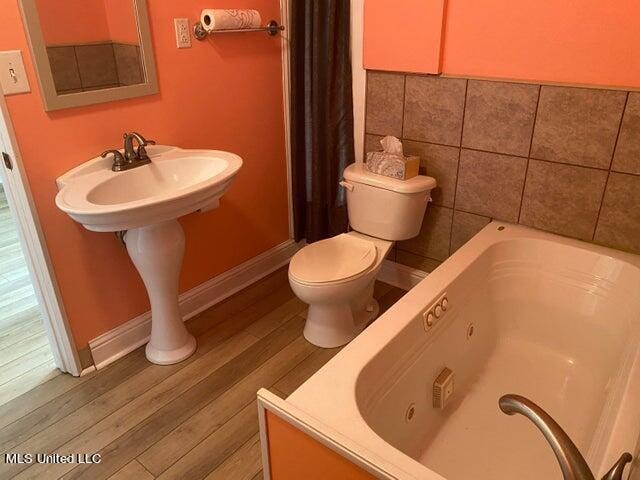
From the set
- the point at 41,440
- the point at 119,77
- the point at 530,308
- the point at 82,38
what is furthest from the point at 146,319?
the point at 530,308

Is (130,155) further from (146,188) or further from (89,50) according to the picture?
(89,50)

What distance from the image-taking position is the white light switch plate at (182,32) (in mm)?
1992

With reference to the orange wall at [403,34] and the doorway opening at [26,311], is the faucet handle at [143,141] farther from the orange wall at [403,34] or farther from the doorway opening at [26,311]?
the orange wall at [403,34]

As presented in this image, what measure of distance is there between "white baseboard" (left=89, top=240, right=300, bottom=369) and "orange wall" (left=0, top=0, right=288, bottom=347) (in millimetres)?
37

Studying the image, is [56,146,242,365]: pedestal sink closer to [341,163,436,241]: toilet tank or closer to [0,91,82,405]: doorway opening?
[0,91,82,405]: doorway opening

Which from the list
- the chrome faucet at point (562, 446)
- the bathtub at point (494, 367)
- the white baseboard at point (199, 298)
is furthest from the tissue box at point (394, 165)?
the chrome faucet at point (562, 446)

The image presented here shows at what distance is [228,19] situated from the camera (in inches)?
80.9

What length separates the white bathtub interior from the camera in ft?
4.83

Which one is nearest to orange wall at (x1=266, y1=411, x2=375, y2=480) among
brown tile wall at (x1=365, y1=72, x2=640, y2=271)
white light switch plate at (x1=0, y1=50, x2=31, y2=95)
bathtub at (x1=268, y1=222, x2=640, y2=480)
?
bathtub at (x1=268, y1=222, x2=640, y2=480)

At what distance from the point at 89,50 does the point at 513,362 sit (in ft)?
6.73

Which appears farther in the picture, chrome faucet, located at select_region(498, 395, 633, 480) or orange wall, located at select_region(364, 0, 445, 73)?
orange wall, located at select_region(364, 0, 445, 73)

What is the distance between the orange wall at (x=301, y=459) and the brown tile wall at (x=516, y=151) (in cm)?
142

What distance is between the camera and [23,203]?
5.55ft

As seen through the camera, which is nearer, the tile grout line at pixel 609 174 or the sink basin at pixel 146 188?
the sink basin at pixel 146 188
